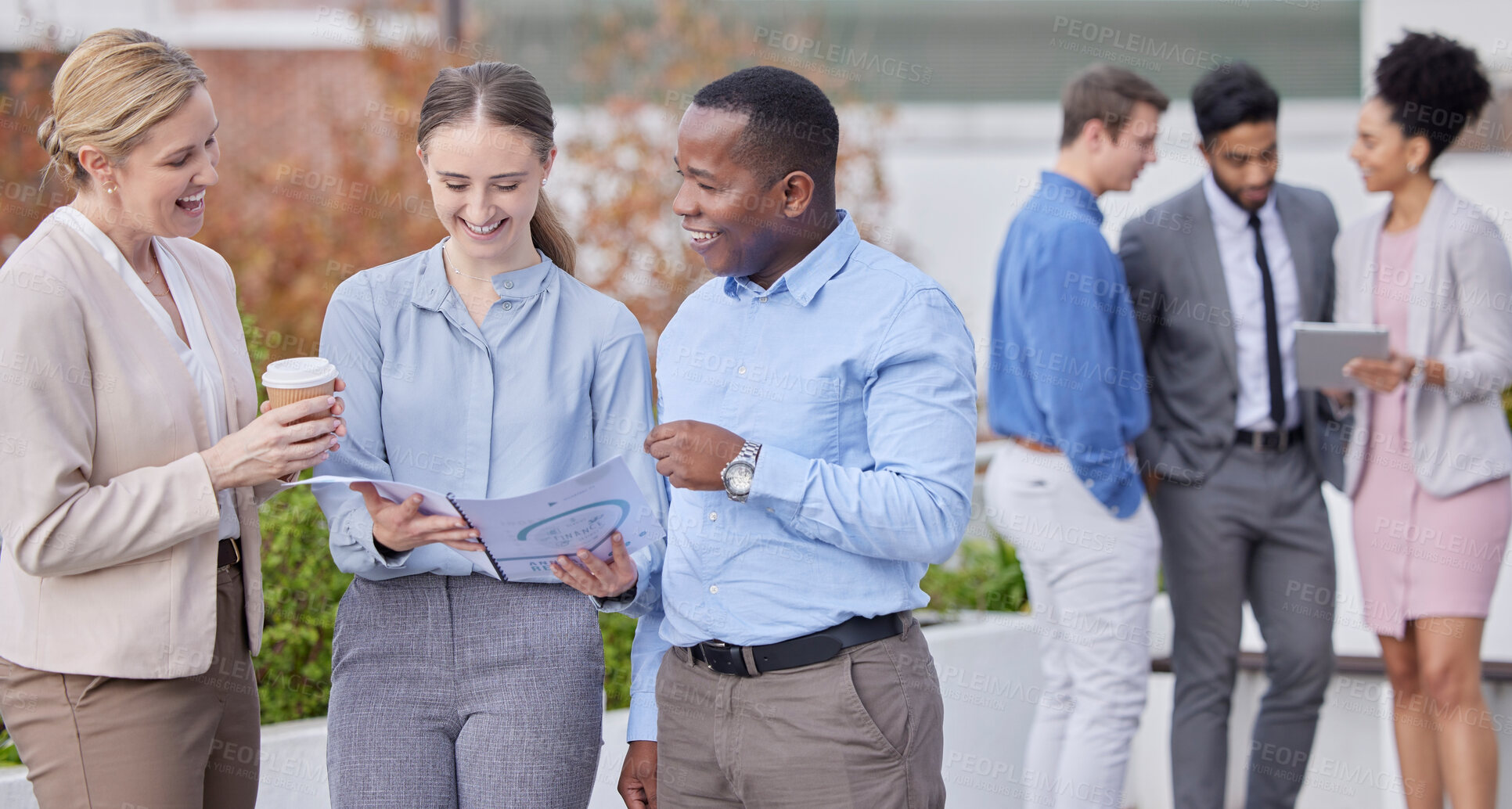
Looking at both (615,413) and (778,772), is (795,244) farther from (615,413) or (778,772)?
(778,772)

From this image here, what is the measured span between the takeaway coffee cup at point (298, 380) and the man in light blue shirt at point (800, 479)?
54cm

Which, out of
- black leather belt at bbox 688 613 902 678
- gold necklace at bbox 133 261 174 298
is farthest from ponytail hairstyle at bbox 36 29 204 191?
black leather belt at bbox 688 613 902 678

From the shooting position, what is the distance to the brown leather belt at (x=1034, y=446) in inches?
153

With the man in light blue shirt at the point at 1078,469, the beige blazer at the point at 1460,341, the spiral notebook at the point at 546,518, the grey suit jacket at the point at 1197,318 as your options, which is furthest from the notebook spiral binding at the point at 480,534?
the beige blazer at the point at 1460,341

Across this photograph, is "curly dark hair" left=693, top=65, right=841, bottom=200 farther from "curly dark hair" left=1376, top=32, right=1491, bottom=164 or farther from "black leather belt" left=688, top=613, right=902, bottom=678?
"curly dark hair" left=1376, top=32, right=1491, bottom=164

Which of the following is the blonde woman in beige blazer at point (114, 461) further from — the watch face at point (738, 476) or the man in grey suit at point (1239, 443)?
the man in grey suit at point (1239, 443)

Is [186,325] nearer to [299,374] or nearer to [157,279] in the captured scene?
[157,279]

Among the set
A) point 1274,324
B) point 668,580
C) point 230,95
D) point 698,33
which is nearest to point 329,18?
point 230,95

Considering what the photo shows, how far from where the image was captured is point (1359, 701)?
15.5 ft

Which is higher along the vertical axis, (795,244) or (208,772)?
(795,244)

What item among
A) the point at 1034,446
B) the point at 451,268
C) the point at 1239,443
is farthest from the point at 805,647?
the point at 1239,443

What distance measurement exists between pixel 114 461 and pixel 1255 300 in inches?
126

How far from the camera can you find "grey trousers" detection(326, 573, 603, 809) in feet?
7.36

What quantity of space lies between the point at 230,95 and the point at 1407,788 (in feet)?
42.5
